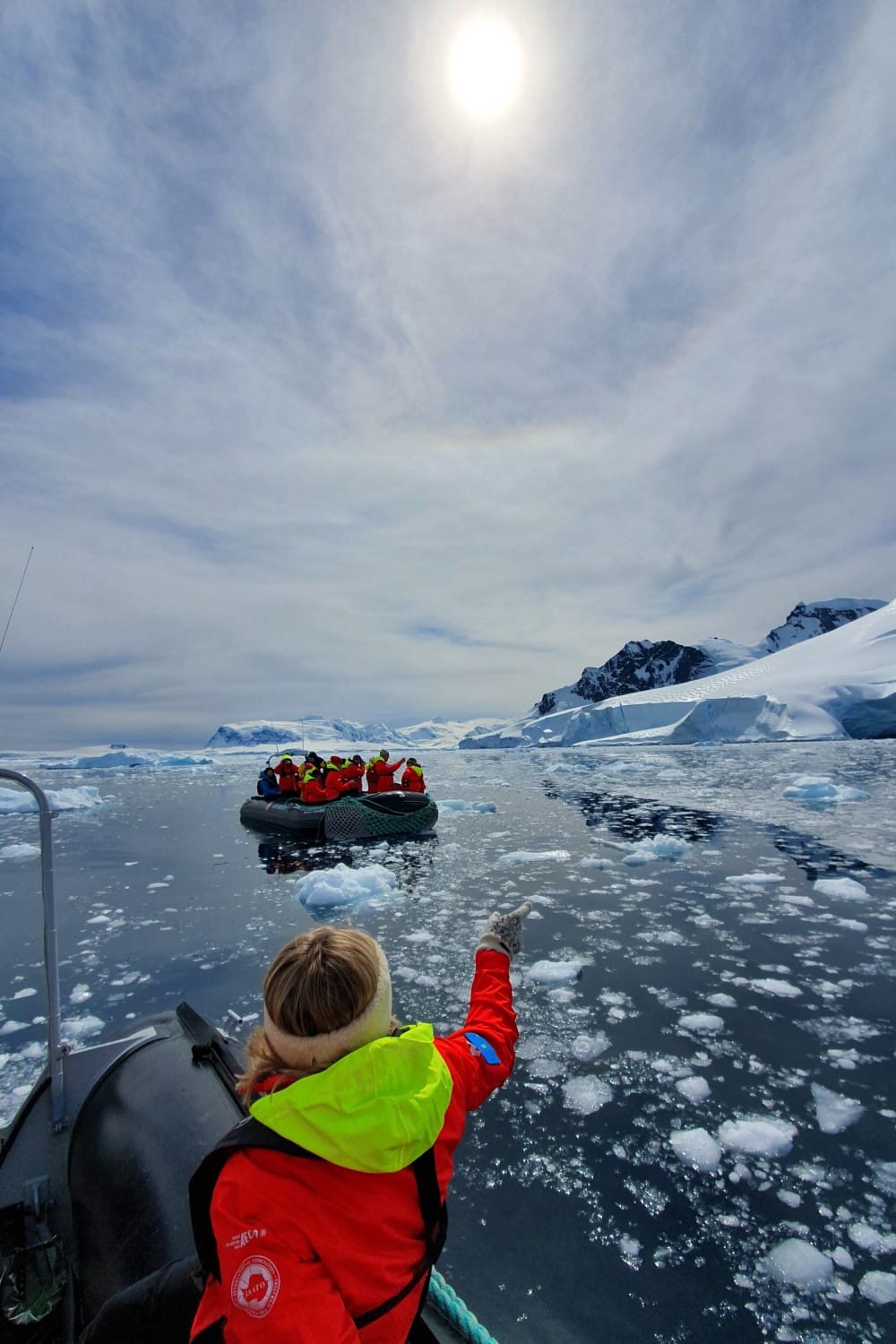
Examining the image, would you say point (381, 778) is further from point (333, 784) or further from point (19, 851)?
point (19, 851)

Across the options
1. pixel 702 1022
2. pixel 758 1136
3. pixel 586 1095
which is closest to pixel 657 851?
pixel 702 1022

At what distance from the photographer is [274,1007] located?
118cm

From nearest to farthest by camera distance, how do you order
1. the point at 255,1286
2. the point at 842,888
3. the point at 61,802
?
1. the point at 255,1286
2. the point at 842,888
3. the point at 61,802

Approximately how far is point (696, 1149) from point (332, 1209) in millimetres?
2427

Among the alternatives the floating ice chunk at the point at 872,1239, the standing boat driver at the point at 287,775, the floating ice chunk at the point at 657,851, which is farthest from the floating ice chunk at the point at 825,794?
the floating ice chunk at the point at 872,1239

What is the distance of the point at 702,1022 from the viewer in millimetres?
3850

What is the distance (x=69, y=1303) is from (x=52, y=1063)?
734 millimetres

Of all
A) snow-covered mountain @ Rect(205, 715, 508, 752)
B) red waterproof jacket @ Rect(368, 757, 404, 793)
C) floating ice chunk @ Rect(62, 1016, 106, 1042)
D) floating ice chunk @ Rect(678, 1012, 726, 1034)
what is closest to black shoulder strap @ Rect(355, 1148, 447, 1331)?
floating ice chunk @ Rect(678, 1012, 726, 1034)

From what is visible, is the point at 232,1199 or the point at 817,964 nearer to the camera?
the point at 232,1199

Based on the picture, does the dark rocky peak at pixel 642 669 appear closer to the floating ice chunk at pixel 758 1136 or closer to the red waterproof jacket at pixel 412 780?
the red waterproof jacket at pixel 412 780

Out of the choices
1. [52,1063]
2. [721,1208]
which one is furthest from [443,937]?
[52,1063]

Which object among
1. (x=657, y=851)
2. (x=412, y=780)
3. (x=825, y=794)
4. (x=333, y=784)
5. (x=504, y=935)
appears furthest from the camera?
(x=825, y=794)

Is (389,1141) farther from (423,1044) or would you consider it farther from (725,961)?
(725,961)

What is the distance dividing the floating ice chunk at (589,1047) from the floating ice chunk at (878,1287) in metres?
1.50
